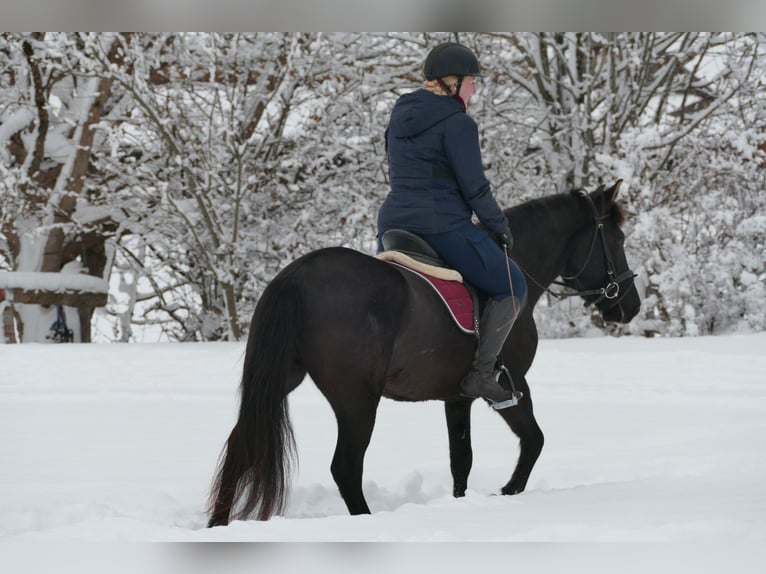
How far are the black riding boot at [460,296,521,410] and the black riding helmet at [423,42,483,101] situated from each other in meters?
0.97

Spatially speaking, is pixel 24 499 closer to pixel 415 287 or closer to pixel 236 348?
pixel 415 287

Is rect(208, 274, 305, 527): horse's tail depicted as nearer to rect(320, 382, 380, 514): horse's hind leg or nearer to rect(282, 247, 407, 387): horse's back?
rect(282, 247, 407, 387): horse's back

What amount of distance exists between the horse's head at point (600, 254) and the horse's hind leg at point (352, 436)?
1.61 m

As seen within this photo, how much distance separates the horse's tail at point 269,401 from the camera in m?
3.58

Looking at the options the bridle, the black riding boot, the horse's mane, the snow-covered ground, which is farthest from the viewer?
the bridle

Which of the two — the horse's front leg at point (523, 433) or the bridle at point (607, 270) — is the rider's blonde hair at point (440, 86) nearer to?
the bridle at point (607, 270)

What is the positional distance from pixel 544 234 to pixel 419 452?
1.82 m

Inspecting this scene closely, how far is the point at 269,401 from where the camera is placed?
359 cm

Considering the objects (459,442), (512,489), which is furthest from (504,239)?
(512,489)

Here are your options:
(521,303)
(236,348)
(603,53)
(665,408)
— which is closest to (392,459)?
(521,303)

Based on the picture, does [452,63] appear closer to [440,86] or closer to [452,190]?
[440,86]

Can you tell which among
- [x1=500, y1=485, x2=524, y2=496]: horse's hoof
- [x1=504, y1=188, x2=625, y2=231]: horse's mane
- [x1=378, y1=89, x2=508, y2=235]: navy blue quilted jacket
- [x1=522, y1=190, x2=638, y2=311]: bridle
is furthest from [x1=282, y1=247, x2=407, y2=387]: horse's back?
[x1=522, y1=190, x2=638, y2=311]: bridle

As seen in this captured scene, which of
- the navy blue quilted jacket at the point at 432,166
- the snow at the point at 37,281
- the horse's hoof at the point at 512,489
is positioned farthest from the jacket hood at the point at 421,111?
the snow at the point at 37,281

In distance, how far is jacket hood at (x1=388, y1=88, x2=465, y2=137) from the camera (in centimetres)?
391
